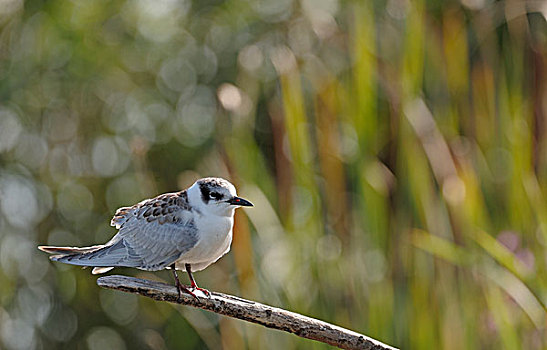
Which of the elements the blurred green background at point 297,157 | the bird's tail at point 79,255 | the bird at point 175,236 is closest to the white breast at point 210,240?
the bird at point 175,236

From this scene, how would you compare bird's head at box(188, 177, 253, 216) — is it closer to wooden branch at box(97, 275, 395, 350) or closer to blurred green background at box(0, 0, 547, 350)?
wooden branch at box(97, 275, 395, 350)

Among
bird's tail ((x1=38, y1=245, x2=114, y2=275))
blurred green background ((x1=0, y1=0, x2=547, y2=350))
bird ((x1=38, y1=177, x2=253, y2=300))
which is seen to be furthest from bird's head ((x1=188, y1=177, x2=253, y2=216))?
blurred green background ((x1=0, y1=0, x2=547, y2=350))

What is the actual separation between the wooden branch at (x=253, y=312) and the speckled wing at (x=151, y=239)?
→ 0.15 metres

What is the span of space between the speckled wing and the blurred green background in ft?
1.22

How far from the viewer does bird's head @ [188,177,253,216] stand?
55.9 inches

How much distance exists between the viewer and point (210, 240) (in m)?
1.36

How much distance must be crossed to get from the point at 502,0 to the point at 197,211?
183cm

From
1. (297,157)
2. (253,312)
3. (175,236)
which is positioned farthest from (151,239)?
(297,157)

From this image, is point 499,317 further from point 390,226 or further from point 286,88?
point 286,88

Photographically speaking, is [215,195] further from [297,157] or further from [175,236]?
[297,157]

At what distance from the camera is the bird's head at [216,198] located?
4.66 ft

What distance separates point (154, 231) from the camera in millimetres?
1419

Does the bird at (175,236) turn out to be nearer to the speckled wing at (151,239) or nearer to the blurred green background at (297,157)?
the speckled wing at (151,239)

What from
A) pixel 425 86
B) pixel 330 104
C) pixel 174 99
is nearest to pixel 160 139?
pixel 174 99
